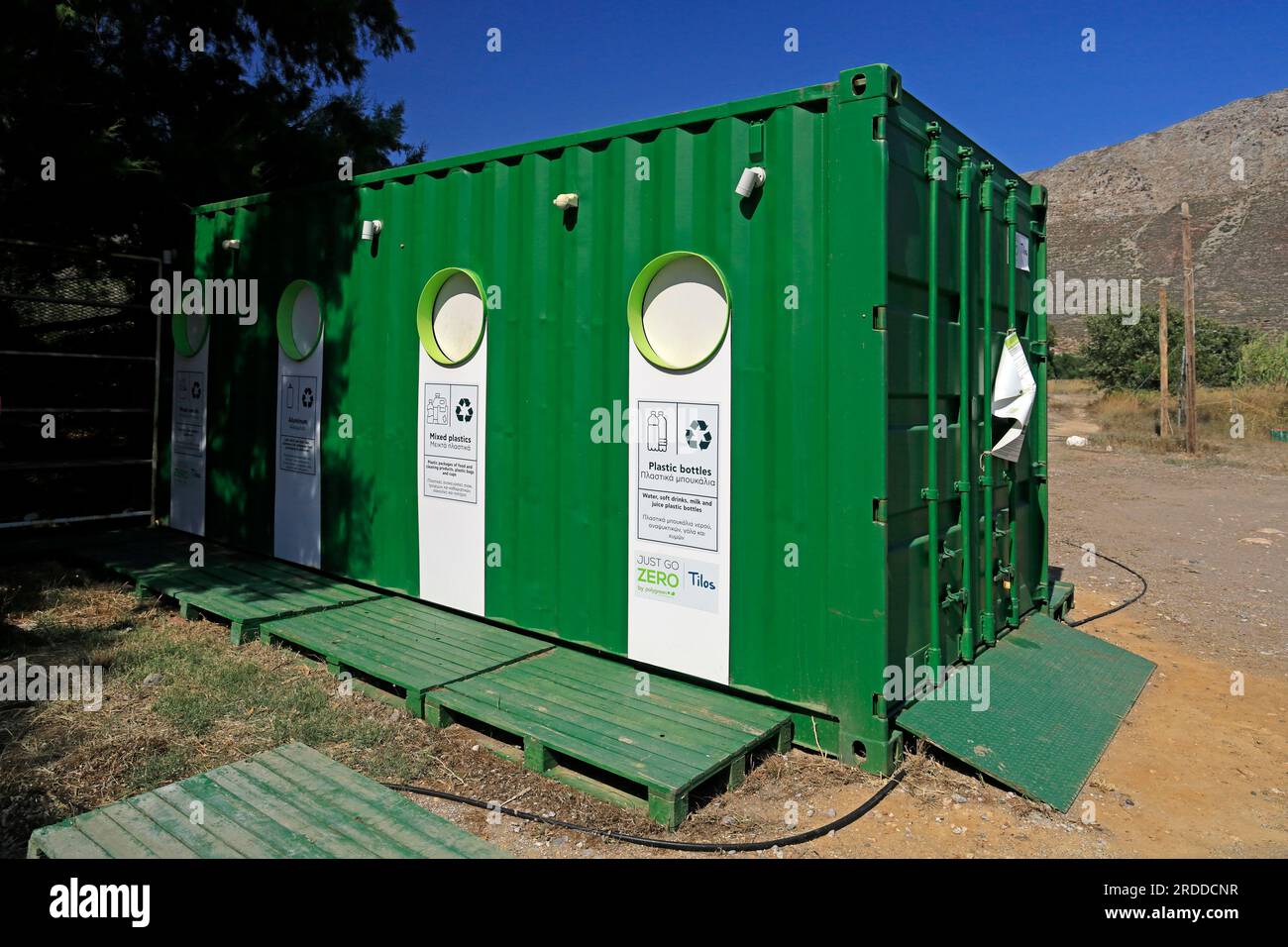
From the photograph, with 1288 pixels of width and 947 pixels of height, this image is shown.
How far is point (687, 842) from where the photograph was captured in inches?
133

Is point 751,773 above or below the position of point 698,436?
below

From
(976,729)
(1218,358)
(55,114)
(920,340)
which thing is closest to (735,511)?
(920,340)

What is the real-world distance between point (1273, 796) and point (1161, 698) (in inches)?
49.8

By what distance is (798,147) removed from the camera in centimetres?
408

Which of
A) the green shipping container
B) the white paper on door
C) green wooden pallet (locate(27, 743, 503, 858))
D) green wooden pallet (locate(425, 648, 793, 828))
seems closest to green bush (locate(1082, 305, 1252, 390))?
the white paper on door

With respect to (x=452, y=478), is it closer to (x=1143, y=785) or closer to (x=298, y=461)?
(x=298, y=461)

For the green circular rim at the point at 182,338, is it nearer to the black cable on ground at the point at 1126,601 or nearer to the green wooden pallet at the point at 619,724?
the green wooden pallet at the point at 619,724

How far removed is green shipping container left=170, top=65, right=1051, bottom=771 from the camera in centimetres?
400

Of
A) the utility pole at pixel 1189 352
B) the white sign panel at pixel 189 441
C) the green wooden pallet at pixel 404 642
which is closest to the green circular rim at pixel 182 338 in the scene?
the white sign panel at pixel 189 441

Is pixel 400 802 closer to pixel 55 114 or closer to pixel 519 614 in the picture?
pixel 519 614

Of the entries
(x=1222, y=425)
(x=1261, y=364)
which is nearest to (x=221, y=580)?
(x=1222, y=425)

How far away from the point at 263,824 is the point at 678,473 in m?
2.48

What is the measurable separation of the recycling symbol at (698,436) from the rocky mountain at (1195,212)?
45.1 ft

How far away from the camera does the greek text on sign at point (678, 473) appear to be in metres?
4.46
